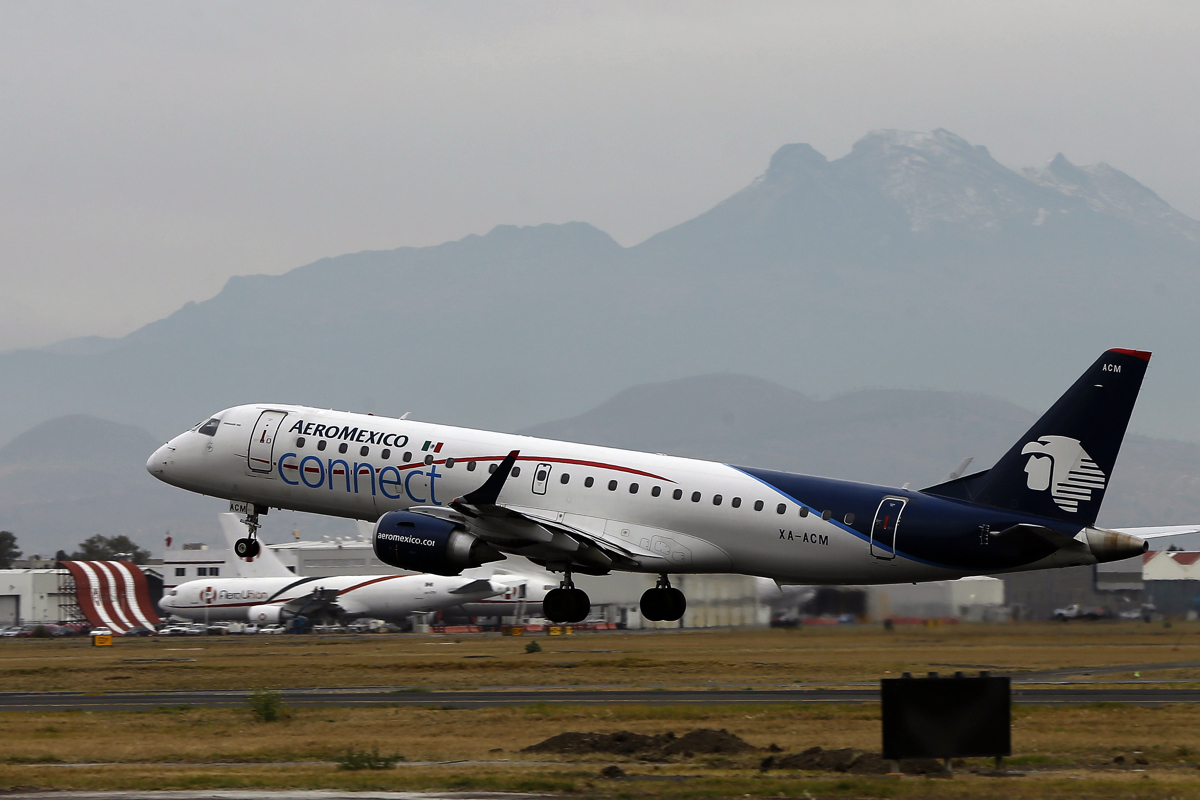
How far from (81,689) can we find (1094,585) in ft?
137

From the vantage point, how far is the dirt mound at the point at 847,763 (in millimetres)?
25828

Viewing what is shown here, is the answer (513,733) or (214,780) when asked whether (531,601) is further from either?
(214,780)

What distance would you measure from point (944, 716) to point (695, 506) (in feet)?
52.4

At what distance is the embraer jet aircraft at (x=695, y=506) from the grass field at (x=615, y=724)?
4.51m

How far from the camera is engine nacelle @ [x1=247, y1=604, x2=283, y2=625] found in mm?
102750

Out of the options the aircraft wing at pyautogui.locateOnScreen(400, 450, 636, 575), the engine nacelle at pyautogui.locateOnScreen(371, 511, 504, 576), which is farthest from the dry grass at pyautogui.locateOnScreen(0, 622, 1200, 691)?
the engine nacelle at pyautogui.locateOnScreen(371, 511, 504, 576)

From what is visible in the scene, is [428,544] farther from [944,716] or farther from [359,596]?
[359,596]

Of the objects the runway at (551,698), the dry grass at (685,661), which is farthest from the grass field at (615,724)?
the runway at (551,698)

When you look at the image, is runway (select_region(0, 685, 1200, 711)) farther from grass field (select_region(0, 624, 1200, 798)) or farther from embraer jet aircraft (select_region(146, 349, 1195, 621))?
embraer jet aircraft (select_region(146, 349, 1195, 621))

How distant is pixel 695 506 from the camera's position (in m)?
40.9

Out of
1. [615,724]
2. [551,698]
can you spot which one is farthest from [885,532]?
[551,698]

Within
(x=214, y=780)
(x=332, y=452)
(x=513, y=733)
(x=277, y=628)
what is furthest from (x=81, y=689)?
(x=277, y=628)

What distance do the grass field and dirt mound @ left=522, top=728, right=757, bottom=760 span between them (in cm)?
45

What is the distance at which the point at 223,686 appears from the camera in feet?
168
